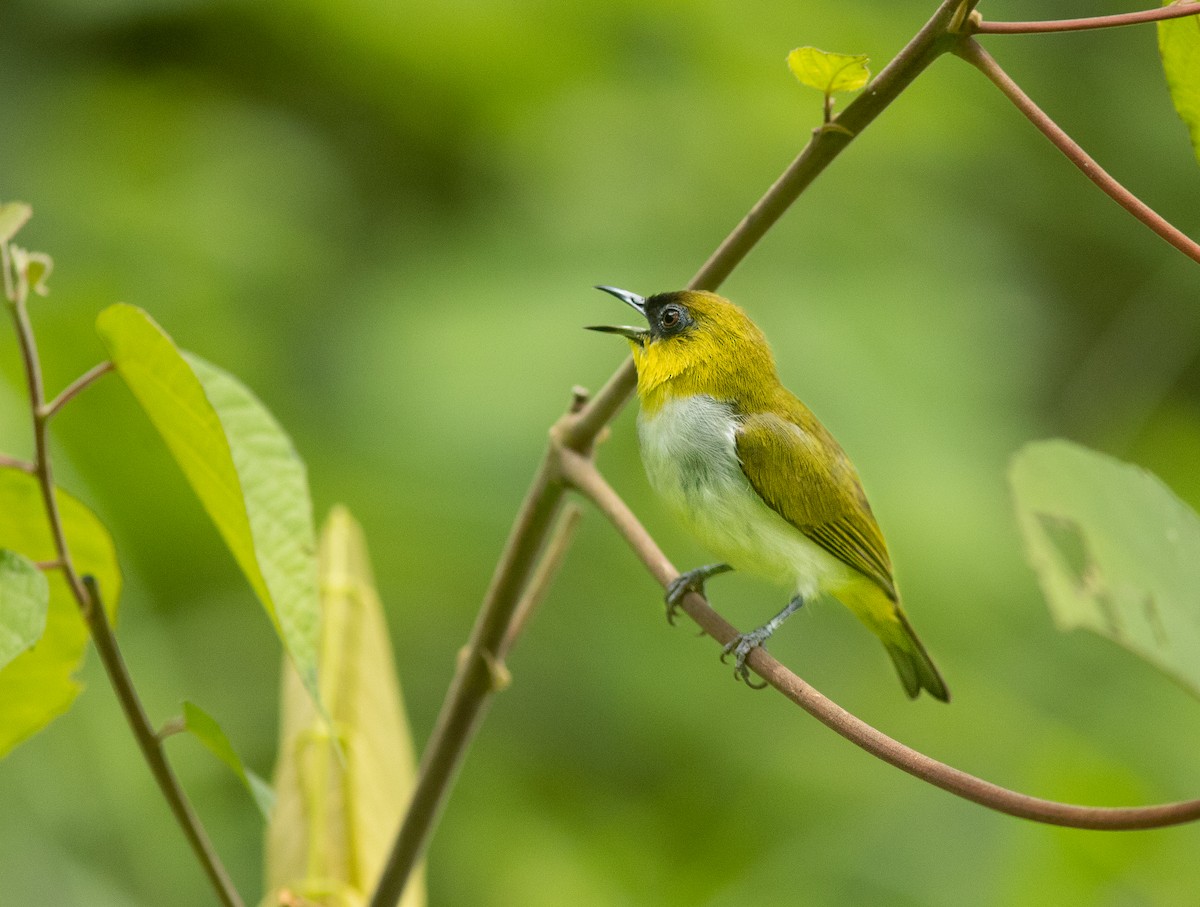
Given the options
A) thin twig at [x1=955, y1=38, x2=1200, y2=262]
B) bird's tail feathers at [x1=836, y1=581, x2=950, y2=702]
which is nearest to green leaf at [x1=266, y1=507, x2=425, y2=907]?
bird's tail feathers at [x1=836, y1=581, x2=950, y2=702]

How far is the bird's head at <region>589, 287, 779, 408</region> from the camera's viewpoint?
173cm

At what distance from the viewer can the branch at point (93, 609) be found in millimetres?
922

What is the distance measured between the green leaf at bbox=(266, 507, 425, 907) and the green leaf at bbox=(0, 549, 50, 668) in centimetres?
41

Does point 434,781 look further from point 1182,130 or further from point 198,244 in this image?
point 1182,130

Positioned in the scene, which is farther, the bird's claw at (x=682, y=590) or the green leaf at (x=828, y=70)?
the bird's claw at (x=682, y=590)

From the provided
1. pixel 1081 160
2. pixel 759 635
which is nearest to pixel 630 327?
pixel 759 635

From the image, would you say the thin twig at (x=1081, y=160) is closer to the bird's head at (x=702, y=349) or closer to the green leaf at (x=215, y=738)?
the green leaf at (x=215, y=738)

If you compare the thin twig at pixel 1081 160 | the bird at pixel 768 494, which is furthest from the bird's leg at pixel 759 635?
the thin twig at pixel 1081 160

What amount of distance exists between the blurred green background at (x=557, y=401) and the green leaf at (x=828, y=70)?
1.43 meters

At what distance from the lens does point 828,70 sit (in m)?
0.91

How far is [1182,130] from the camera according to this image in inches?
158

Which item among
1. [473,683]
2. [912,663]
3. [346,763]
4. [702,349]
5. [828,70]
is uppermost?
[828,70]

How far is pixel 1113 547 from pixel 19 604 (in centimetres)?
70

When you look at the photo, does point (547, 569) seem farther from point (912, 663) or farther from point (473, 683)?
point (912, 663)
